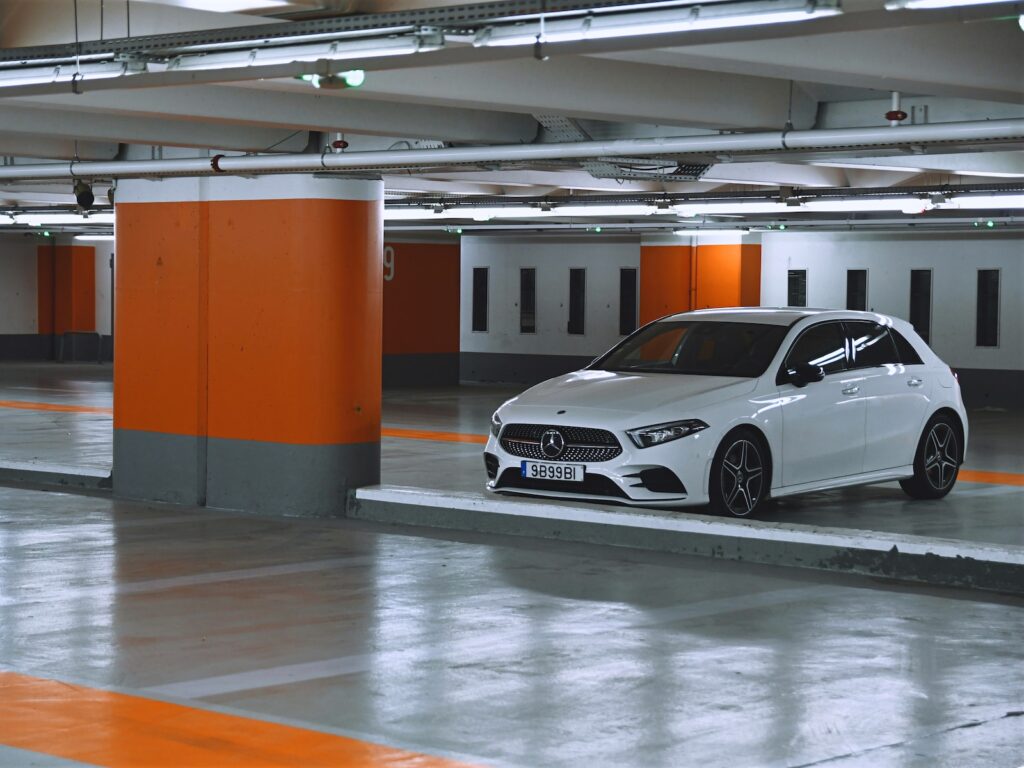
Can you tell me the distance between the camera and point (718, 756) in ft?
19.1

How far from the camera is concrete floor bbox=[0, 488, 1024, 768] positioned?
609 cm

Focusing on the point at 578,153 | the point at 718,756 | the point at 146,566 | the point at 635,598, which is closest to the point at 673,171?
the point at 578,153

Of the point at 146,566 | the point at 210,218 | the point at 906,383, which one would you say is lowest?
the point at 146,566

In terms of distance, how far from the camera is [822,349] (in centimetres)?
1212

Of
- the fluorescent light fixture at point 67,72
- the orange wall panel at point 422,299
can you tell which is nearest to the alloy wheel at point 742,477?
the fluorescent light fixture at point 67,72

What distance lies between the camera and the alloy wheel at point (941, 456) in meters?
13.0

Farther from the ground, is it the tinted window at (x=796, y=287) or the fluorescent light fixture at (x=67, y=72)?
the fluorescent light fixture at (x=67, y=72)

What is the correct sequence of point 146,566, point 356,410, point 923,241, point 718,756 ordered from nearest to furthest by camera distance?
point 718,756, point 146,566, point 356,410, point 923,241

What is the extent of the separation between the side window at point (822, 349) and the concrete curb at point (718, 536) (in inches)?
66.4

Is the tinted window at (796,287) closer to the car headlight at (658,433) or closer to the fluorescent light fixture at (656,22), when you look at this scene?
the car headlight at (658,433)

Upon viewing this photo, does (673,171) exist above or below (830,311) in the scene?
above

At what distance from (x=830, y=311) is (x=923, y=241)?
14444 millimetres

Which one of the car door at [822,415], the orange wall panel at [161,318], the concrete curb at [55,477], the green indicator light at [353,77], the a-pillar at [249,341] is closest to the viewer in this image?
the green indicator light at [353,77]

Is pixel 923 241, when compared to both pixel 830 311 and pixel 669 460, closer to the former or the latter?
pixel 830 311
